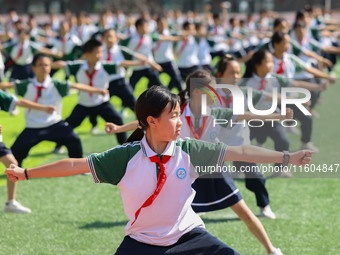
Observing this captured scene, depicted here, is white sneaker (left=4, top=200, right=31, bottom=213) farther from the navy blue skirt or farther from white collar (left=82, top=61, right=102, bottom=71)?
white collar (left=82, top=61, right=102, bottom=71)

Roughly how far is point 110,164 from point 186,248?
0.64m

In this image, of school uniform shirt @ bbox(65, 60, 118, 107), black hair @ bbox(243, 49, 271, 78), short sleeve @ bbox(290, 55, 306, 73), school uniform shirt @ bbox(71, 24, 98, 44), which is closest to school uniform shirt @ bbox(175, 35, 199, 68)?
school uniform shirt @ bbox(65, 60, 118, 107)

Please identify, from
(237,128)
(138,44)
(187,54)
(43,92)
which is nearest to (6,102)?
(43,92)

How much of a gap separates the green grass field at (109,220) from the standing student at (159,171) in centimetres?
183

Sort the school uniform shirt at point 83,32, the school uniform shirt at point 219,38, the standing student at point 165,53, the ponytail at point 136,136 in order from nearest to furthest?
the ponytail at point 136,136, the standing student at point 165,53, the school uniform shirt at point 219,38, the school uniform shirt at point 83,32

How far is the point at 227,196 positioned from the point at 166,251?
159cm

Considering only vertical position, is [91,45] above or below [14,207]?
above

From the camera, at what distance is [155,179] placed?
350 centimetres

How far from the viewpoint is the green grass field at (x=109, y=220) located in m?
5.46

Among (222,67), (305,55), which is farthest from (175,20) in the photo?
(222,67)

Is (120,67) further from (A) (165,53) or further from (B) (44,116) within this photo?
(A) (165,53)

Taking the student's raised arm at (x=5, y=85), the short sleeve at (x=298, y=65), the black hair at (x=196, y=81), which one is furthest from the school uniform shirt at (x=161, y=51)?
the black hair at (x=196, y=81)

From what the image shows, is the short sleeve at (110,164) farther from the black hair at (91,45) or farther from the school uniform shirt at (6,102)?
the black hair at (91,45)

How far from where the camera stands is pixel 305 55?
10508mm
